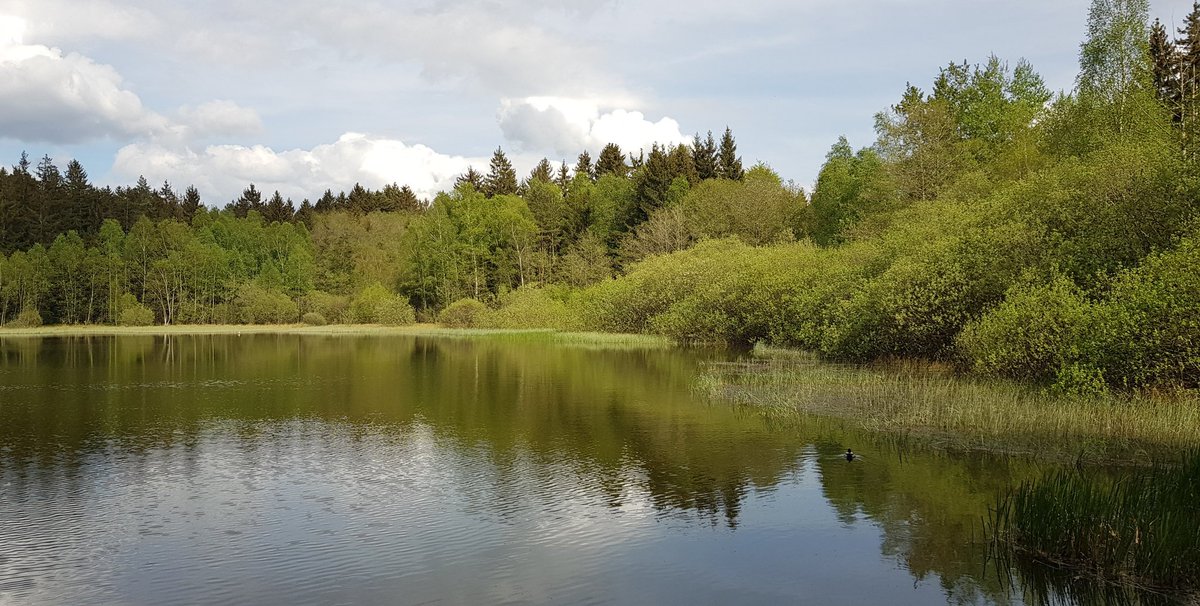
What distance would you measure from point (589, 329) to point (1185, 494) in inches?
2497

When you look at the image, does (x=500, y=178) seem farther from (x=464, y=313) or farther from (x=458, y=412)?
(x=458, y=412)

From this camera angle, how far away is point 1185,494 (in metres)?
12.1

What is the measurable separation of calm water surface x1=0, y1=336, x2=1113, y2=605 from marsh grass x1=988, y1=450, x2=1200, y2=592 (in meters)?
0.88

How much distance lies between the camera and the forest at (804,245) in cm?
2381

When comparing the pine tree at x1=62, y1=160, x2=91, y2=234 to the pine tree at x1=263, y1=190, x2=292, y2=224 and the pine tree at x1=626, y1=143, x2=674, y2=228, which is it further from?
the pine tree at x1=626, y1=143, x2=674, y2=228

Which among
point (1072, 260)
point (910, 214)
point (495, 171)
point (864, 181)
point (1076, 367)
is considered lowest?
point (1076, 367)

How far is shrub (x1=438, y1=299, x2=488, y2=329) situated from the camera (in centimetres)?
9175

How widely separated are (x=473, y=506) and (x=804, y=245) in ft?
162

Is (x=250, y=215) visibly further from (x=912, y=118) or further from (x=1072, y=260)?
(x=1072, y=260)

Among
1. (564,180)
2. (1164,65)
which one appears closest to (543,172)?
(564,180)

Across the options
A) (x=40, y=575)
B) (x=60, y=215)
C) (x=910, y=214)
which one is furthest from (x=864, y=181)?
(x=60, y=215)

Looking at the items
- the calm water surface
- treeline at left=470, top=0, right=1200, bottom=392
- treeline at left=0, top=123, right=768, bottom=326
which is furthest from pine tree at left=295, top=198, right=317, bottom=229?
the calm water surface

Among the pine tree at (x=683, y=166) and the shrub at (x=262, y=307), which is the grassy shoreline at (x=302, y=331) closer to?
the shrub at (x=262, y=307)

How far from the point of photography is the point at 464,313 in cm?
9312
